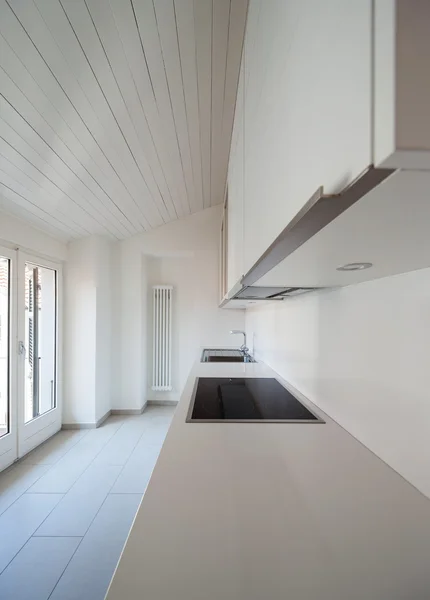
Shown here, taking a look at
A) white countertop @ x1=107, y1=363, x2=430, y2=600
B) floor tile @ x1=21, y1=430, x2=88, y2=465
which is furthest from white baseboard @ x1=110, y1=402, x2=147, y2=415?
white countertop @ x1=107, y1=363, x2=430, y2=600

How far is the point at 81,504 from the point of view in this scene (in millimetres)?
2396

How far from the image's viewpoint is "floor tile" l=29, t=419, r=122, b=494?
103 inches

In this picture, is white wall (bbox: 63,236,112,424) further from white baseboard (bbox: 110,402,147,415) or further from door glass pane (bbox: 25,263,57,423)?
white baseboard (bbox: 110,402,147,415)

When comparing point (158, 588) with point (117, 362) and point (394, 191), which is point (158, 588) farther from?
point (117, 362)

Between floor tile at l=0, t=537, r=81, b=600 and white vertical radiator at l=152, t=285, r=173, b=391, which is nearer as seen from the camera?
floor tile at l=0, t=537, r=81, b=600

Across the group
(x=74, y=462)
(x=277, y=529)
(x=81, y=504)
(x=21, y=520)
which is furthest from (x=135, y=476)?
(x=277, y=529)

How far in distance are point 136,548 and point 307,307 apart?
1.22 metres

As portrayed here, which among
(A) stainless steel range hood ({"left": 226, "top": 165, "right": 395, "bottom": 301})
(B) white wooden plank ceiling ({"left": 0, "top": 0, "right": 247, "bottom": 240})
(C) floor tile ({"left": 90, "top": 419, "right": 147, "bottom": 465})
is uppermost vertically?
(B) white wooden plank ceiling ({"left": 0, "top": 0, "right": 247, "bottom": 240})

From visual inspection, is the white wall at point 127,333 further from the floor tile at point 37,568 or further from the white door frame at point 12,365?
the floor tile at point 37,568

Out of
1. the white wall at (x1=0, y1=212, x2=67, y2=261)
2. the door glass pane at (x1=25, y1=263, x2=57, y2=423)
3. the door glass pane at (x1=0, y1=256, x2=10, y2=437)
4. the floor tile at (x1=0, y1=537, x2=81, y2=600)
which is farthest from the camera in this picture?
the door glass pane at (x1=25, y1=263, x2=57, y2=423)

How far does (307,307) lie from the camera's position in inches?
61.7

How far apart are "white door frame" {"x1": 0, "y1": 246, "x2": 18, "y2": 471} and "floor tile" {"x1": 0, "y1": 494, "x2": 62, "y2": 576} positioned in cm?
61

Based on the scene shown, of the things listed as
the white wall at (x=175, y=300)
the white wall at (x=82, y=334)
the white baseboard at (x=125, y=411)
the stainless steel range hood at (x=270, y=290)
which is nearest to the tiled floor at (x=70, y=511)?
the white wall at (x=82, y=334)

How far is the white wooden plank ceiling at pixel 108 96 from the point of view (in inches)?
54.6
